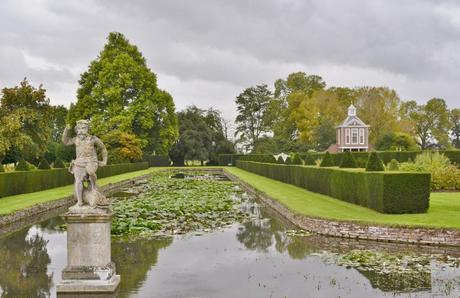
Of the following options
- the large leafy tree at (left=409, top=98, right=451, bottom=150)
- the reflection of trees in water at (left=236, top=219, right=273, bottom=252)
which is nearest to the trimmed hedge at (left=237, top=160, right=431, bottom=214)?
the reflection of trees in water at (left=236, top=219, right=273, bottom=252)

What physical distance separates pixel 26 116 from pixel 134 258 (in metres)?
25.9

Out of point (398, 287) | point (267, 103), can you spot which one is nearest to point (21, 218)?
point (398, 287)

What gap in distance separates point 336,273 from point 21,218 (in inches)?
469

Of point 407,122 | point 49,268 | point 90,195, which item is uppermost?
point 407,122

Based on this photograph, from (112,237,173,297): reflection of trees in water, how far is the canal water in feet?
0.06

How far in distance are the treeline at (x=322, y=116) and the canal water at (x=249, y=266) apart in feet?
145

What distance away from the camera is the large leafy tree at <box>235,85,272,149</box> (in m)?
80.6

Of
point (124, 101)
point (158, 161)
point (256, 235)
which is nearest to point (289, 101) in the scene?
point (158, 161)

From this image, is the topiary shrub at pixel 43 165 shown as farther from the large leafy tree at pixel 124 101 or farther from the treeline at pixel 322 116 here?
the treeline at pixel 322 116

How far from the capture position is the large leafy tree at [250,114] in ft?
264

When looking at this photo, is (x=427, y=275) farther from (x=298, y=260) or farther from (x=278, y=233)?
(x=278, y=233)

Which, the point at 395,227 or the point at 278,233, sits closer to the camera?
the point at 395,227

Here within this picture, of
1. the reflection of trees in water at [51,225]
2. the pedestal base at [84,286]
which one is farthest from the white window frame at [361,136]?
the pedestal base at [84,286]

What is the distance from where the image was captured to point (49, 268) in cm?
962
